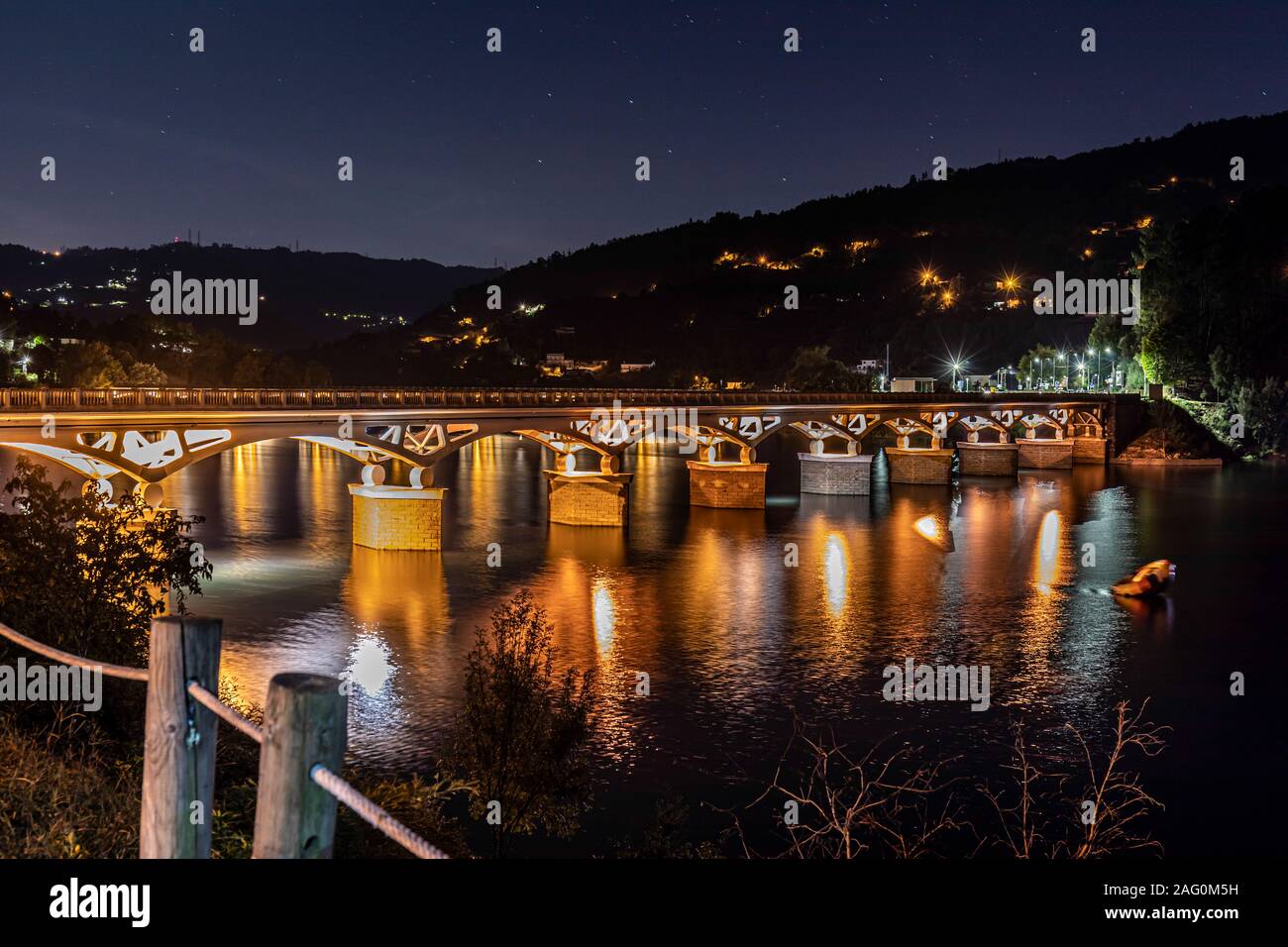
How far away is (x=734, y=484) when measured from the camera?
2731 inches

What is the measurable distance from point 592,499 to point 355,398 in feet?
46.9

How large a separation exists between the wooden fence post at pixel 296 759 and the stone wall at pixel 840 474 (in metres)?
76.1

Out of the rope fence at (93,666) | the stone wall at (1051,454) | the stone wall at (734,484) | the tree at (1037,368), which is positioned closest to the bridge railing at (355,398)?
the stone wall at (734,484)

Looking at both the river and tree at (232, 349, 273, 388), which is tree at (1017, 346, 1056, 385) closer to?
the river

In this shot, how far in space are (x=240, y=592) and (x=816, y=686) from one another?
21.0m

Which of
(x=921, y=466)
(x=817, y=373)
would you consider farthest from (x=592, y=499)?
(x=817, y=373)

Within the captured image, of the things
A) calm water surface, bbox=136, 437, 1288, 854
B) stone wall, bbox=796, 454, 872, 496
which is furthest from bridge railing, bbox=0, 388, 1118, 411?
calm water surface, bbox=136, 437, 1288, 854

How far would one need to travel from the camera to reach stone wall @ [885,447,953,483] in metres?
87.9

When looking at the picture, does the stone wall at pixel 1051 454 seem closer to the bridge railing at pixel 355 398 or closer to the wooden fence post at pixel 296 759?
the bridge railing at pixel 355 398

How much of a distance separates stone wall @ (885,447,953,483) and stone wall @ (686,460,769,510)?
887 inches
